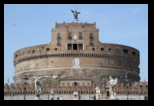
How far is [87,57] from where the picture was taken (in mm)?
64688

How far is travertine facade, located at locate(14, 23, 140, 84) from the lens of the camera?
211 ft

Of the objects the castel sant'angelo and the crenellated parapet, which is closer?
the crenellated parapet

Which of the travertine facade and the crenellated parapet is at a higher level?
the travertine facade

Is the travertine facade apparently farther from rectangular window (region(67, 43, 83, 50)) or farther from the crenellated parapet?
the crenellated parapet

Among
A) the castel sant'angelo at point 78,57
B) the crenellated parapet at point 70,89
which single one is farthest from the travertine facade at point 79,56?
the crenellated parapet at point 70,89

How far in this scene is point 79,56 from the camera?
64500mm

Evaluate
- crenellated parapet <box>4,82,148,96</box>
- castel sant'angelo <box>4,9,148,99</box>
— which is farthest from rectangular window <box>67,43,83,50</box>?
crenellated parapet <box>4,82,148,96</box>

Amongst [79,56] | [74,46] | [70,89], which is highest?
[74,46]

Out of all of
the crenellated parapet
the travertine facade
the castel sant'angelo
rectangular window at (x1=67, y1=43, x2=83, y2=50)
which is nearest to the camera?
the crenellated parapet

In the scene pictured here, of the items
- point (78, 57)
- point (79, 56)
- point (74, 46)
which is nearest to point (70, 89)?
point (78, 57)

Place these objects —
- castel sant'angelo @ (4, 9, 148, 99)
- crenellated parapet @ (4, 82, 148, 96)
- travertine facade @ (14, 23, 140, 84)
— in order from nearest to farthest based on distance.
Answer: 1. crenellated parapet @ (4, 82, 148, 96)
2. castel sant'angelo @ (4, 9, 148, 99)
3. travertine facade @ (14, 23, 140, 84)

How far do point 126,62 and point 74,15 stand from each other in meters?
10.5

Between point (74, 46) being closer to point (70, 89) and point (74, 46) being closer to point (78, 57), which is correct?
point (78, 57)
